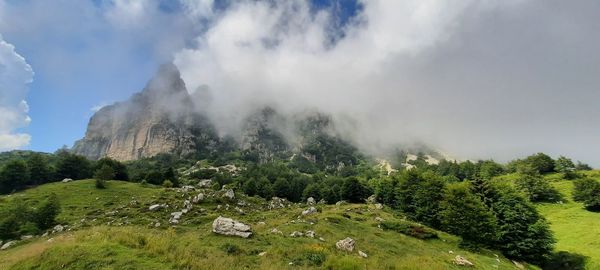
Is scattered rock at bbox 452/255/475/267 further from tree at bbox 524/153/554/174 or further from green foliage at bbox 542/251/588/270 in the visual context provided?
tree at bbox 524/153/554/174

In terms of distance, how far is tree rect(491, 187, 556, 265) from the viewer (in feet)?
154

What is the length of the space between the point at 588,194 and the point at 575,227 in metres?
26.9

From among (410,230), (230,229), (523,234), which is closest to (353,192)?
(410,230)

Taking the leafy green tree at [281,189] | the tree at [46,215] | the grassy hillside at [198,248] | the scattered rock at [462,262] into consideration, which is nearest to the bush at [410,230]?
the grassy hillside at [198,248]

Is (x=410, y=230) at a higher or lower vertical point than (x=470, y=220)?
lower

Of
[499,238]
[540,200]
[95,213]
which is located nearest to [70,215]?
[95,213]

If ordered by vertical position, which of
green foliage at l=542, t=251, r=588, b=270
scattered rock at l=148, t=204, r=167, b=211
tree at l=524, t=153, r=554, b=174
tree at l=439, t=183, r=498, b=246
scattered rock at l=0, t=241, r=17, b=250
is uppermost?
tree at l=524, t=153, r=554, b=174

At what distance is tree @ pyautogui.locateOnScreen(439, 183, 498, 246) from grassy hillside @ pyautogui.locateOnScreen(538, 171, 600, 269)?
12.9 m

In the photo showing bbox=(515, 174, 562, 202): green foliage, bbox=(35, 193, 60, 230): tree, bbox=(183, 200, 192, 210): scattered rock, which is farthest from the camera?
bbox=(515, 174, 562, 202): green foliage

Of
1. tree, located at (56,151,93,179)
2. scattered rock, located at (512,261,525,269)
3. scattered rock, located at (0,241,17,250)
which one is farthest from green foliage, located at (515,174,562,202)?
tree, located at (56,151,93,179)

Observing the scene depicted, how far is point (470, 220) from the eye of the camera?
4700cm

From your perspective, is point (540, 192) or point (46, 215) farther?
point (540, 192)

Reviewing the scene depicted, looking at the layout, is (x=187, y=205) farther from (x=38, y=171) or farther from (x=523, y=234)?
(x=38, y=171)

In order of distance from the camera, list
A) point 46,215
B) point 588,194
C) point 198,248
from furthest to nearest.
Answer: point 588,194, point 46,215, point 198,248
